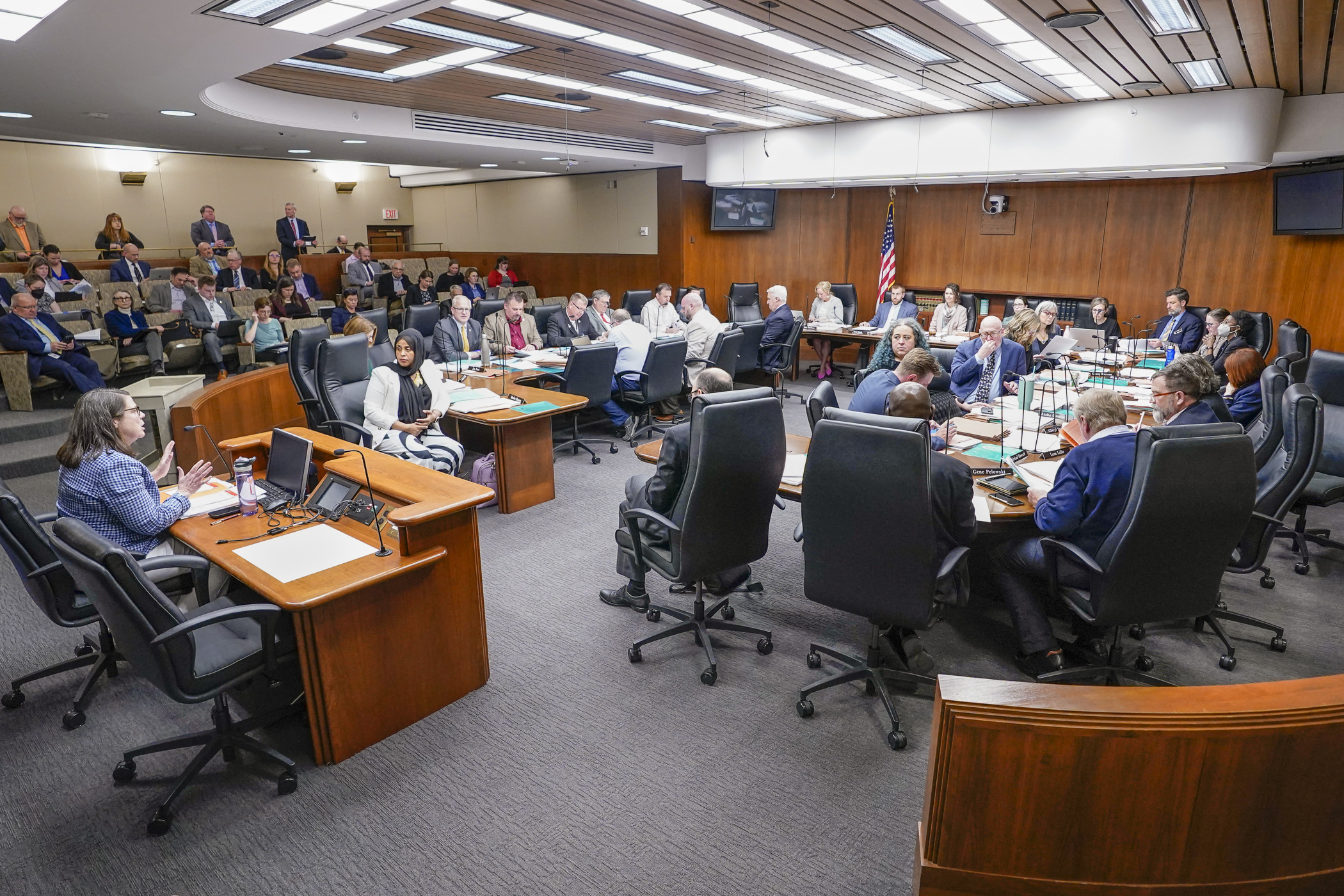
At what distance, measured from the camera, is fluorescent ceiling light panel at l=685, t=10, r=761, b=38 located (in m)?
4.66

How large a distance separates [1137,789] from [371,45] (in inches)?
231

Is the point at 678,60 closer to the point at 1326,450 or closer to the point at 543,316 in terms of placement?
the point at 543,316

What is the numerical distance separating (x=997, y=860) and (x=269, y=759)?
2277mm

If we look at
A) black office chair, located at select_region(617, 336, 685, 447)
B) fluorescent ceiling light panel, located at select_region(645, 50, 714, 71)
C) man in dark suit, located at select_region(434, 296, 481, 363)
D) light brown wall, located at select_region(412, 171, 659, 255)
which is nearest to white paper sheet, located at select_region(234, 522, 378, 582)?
black office chair, located at select_region(617, 336, 685, 447)

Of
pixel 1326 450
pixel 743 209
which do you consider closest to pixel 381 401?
pixel 1326 450

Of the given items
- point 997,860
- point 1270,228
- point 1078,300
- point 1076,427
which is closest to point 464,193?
point 1078,300

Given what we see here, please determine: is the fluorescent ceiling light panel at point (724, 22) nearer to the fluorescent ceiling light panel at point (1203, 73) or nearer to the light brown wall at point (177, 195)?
the fluorescent ceiling light panel at point (1203, 73)

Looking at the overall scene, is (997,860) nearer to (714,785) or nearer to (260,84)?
(714,785)

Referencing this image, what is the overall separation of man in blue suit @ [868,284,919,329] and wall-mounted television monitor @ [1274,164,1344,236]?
3.60m

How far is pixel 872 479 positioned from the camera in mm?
2580

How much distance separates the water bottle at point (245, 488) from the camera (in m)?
3.09

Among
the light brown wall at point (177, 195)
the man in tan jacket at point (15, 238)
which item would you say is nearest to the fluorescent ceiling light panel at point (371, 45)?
the man in tan jacket at point (15, 238)

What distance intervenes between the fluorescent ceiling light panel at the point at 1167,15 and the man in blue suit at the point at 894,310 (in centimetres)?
435

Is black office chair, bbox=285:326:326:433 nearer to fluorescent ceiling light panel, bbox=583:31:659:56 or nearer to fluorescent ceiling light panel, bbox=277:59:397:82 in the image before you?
fluorescent ceiling light panel, bbox=277:59:397:82
